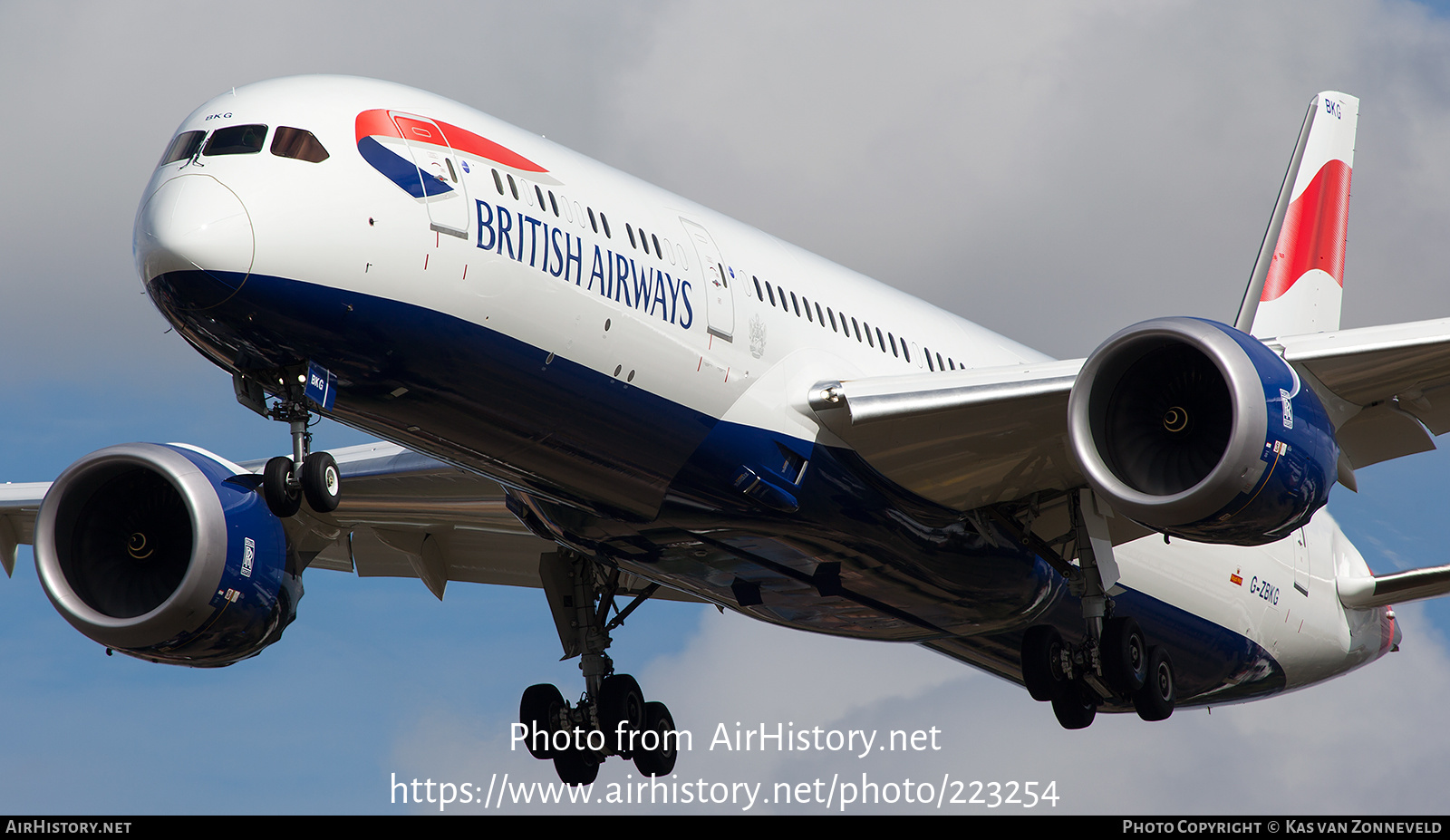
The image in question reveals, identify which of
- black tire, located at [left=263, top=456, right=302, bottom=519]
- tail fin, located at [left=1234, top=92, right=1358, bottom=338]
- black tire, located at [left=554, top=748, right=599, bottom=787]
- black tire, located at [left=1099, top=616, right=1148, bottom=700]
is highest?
tail fin, located at [left=1234, top=92, right=1358, bottom=338]

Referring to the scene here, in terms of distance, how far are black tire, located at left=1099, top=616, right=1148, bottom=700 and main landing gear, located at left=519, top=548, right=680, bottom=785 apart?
595 centimetres

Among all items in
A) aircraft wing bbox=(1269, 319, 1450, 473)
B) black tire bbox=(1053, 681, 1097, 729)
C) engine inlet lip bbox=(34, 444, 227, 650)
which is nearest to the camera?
aircraft wing bbox=(1269, 319, 1450, 473)

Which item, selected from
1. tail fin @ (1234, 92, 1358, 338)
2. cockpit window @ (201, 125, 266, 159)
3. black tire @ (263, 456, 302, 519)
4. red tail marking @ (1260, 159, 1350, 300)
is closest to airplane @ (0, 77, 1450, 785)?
cockpit window @ (201, 125, 266, 159)

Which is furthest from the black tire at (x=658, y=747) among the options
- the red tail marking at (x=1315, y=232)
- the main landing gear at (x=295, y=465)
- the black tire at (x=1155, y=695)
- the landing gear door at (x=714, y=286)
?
the red tail marking at (x=1315, y=232)

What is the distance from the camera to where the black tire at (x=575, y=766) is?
22.0m

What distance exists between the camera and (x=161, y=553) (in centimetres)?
2069

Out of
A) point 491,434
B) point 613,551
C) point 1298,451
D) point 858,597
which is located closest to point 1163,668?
point 858,597

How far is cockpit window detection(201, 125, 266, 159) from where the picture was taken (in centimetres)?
1396

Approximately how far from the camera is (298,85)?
48.7 ft

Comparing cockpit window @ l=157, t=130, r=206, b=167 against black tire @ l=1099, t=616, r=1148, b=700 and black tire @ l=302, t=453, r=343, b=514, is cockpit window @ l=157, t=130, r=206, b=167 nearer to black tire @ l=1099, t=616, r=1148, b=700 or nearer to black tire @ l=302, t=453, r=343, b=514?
black tire @ l=302, t=453, r=343, b=514

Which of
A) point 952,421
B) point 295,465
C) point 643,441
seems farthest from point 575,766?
point 295,465

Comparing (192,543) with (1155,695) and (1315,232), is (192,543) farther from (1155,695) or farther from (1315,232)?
(1315,232)

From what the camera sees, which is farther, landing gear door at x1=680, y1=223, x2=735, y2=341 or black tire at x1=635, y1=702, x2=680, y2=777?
black tire at x1=635, y1=702, x2=680, y2=777

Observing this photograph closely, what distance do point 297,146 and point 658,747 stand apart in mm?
10816
